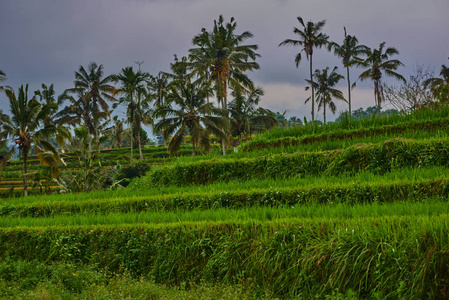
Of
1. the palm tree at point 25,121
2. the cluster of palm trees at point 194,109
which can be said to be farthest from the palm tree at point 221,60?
the palm tree at point 25,121

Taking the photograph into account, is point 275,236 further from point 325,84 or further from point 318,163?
point 325,84

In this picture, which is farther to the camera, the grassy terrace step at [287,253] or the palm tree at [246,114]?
the palm tree at [246,114]

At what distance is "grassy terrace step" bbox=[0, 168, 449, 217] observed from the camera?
6789 mm

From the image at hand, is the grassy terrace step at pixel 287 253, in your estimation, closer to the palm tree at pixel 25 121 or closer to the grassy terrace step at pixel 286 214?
the grassy terrace step at pixel 286 214

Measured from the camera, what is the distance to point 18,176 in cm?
3641

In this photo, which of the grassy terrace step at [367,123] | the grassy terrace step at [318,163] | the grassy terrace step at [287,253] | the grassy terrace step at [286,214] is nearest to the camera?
the grassy terrace step at [287,253]

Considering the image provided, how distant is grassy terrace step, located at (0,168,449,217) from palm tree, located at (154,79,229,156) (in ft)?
53.9

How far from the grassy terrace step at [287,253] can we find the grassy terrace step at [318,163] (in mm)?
3971

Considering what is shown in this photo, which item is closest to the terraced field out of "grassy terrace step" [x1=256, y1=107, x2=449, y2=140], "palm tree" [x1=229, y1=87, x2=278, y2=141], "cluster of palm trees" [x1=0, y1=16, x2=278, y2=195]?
"grassy terrace step" [x1=256, y1=107, x2=449, y2=140]

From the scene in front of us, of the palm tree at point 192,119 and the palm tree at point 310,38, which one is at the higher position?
the palm tree at point 310,38

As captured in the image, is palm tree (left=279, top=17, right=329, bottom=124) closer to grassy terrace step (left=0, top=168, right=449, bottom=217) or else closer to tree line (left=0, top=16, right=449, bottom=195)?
tree line (left=0, top=16, right=449, bottom=195)

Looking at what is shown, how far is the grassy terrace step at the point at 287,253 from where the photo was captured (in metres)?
4.05

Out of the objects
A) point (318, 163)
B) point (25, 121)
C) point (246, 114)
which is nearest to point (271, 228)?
point (318, 163)

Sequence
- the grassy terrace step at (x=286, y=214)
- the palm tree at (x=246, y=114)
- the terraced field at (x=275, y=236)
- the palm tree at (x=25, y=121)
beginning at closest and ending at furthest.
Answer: the terraced field at (x=275, y=236) → the grassy terrace step at (x=286, y=214) → the palm tree at (x=25, y=121) → the palm tree at (x=246, y=114)
